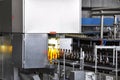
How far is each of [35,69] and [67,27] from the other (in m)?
0.55

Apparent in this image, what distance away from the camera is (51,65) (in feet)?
8.83

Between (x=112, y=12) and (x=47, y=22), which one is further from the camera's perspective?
(x=112, y=12)

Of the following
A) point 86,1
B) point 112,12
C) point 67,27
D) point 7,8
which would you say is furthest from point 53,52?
point 86,1

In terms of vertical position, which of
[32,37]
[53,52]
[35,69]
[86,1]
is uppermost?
[86,1]

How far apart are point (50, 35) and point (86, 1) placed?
6415 millimetres

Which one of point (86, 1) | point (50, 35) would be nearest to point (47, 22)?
point (50, 35)

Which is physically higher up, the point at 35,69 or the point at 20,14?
the point at 20,14

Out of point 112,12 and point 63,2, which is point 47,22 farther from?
point 112,12

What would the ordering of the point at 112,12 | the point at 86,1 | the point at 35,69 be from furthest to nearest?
the point at 86,1, the point at 112,12, the point at 35,69

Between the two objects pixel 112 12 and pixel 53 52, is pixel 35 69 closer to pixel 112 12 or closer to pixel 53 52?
pixel 53 52

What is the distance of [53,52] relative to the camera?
2.75 m

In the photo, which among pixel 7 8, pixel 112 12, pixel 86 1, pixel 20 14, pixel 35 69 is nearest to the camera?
pixel 20 14

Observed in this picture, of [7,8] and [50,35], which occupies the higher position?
[7,8]

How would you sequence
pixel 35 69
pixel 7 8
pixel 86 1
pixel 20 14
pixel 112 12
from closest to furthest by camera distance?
pixel 20 14
pixel 35 69
pixel 7 8
pixel 112 12
pixel 86 1
